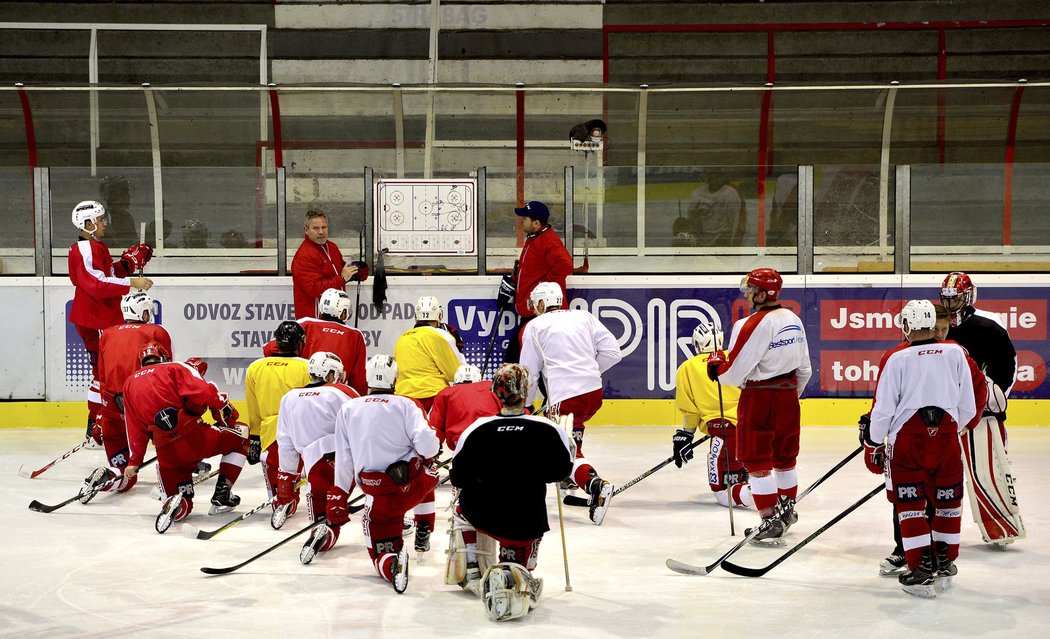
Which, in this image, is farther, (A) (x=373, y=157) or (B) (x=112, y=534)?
(A) (x=373, y=157)

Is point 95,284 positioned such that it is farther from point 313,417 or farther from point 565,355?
point 565,355

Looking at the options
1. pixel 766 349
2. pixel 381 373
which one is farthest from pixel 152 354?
pixel 766 349

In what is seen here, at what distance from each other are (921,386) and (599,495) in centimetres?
177

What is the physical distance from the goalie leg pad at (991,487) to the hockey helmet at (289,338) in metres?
3.13

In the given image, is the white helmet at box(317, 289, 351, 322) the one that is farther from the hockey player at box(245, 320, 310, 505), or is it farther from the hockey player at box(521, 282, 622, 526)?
the hockey player at box(521, 282, 622, 526)

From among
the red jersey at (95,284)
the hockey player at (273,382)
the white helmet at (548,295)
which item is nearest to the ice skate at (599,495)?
the white helmet at (548,295)

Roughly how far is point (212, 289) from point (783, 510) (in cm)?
495

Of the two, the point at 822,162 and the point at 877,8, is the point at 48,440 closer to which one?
the point at 822,162

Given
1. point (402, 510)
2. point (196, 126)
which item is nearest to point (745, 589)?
point (402, 510)

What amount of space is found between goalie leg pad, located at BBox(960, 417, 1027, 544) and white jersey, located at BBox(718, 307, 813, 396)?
79 centimetres

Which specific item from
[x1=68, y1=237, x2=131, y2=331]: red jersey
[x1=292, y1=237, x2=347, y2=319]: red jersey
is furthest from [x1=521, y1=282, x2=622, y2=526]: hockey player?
[x1=68, y1=237, x2=131, y2=331]: red jersey

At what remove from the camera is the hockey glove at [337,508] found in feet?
16.5

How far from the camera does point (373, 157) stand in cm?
904

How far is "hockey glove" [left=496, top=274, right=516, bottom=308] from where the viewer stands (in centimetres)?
856
